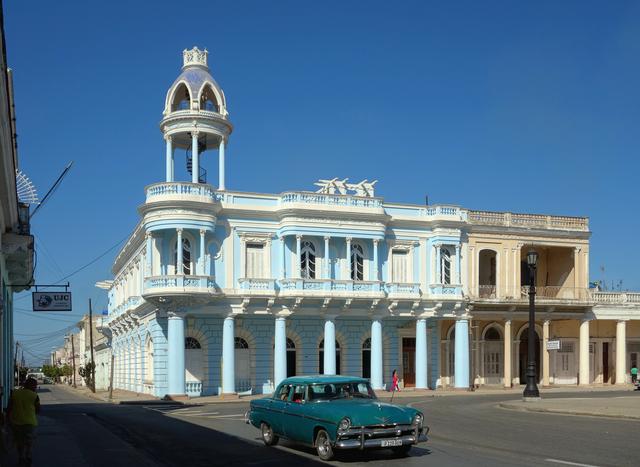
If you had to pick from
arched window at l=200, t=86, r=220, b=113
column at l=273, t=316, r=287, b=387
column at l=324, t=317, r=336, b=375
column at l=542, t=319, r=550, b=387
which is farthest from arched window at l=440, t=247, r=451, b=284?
arched window at l=200, t=86, r=220, b=113

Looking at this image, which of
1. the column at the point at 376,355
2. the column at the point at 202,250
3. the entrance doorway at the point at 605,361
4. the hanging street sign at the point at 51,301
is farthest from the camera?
the entrance doorway at the point at 605,361

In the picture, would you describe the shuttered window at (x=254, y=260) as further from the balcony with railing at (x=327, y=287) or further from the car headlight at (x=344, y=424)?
the car headlight at (x=344, y=424)

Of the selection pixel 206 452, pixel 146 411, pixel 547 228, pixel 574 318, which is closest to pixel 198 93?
pixel 146 411

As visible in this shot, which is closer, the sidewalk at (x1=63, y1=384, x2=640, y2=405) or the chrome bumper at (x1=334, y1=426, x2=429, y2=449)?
the chrome bumper at (x1=334, y1=426, x2=429, y2=449)

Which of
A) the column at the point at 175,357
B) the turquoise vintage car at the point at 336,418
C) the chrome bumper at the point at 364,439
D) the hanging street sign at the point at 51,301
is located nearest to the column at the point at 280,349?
the column at the point at 175,357

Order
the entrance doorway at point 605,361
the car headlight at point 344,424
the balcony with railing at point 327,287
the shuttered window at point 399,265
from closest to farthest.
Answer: the car headlight at point 344,424 < the balcony with railing at point 327,287 < the shuttered window at point 399,265 < the entrance doorway at point 605,361

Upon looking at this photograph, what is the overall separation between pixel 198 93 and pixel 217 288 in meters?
9.96

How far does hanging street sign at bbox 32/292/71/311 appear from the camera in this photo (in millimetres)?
26000

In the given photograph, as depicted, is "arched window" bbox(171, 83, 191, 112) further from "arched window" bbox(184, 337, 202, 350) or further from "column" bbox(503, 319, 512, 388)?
"column" bbox(503, 319, 512, 388)

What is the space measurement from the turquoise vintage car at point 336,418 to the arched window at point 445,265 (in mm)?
28922

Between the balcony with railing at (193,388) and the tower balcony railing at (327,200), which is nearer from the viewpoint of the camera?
the balcony with railing at (193,388)

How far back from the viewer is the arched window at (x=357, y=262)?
42531 millimetres

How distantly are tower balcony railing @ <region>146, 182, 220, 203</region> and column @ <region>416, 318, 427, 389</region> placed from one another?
1299 centimetres

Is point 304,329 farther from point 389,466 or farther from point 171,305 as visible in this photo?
point 389,466
